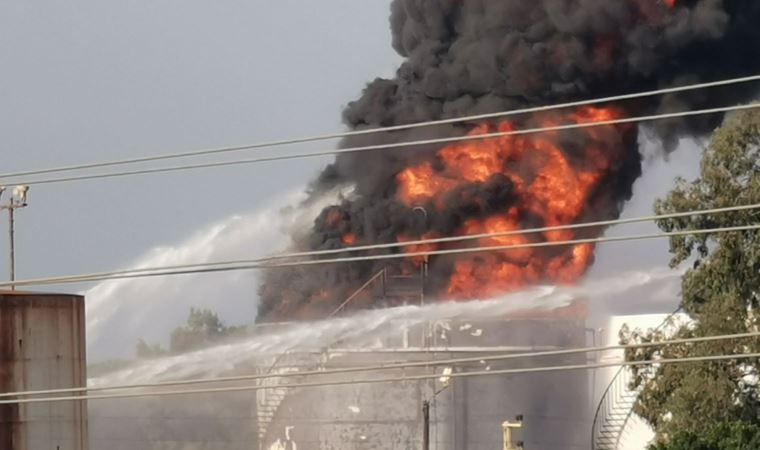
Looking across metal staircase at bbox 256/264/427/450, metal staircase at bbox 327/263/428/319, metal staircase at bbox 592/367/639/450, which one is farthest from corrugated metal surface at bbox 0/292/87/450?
metal staircase at bbox 592/367/639/450

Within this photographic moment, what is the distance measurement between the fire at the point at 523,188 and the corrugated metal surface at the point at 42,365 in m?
26.8

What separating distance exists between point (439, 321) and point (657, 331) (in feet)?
48.4

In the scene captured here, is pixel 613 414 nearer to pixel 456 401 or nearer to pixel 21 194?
pixel 456 401

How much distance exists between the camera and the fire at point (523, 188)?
56.3 metres

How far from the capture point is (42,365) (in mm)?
31000

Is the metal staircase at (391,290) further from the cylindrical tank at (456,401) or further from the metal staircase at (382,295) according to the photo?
the cylindrical tank at (456,401)

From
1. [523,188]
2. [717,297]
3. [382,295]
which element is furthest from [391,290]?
[717,297]

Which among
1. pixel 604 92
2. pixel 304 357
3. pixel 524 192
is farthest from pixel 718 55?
pixel 304 357

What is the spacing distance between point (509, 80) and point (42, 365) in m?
28.4

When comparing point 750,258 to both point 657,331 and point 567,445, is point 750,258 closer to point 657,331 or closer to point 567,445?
point 657,331

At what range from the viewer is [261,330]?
212 feet

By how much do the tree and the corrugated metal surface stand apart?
62.4 ft

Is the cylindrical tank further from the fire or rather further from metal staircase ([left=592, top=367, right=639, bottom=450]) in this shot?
the fire

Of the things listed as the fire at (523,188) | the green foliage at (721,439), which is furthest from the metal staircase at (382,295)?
the green foliage at (721,439)
